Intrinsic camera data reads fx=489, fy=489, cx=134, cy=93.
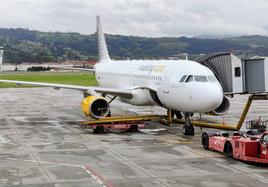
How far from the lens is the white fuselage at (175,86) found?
23.2m

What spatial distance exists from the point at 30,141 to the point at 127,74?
1204 centimetres

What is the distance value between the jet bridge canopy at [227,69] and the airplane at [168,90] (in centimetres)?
90

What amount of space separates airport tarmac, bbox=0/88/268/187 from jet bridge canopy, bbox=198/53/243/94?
3212 millimetres

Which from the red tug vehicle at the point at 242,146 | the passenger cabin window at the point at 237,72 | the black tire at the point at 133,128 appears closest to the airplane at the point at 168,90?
the passenger cabin window at the point at 237,72

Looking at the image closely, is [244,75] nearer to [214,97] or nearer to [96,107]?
[214,97]

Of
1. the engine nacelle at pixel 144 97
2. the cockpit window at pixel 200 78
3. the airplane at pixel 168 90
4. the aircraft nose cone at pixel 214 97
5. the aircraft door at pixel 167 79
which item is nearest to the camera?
the aircraft nose cone at pixel 214 97

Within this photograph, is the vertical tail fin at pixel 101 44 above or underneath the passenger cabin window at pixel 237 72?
above

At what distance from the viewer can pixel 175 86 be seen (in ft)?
82.0

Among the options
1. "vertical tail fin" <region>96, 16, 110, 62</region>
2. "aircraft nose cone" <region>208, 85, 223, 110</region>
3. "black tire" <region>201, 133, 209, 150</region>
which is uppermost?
"vertical tail fin" <region>96, 16, 110, 62</region>

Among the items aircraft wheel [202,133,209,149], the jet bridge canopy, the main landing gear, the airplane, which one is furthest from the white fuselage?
aircraft wheel [202,133,209,149]

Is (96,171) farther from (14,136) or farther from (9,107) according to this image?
(9,107)

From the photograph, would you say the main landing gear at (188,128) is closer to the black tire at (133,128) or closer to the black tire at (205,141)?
A: the black tire at (133,128)

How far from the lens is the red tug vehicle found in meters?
17.8

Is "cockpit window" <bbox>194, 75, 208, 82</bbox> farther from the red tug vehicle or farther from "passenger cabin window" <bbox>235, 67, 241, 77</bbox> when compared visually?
the red tug vehicle
